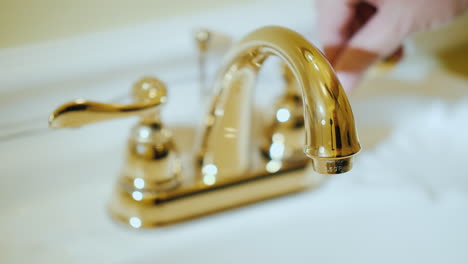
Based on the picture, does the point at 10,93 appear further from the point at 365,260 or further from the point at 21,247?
the point at 365,260

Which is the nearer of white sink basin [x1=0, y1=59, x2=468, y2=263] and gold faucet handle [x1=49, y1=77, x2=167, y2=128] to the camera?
gold faucet handle [x1=49, y1=77, x2=167, y2=128]

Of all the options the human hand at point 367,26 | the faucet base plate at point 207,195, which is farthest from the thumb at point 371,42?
the faucet base plate at point 207,195

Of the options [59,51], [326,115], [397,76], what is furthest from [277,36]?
[397,76]

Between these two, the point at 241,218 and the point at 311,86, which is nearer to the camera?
the point at 311,86

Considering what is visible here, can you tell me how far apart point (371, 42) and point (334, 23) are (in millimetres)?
30

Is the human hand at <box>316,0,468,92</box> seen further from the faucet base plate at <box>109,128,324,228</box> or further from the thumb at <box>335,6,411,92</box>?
the faucet base plate at <box>109,128,324,228</box>

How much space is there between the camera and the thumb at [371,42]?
1.06 ft

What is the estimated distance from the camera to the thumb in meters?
0.32

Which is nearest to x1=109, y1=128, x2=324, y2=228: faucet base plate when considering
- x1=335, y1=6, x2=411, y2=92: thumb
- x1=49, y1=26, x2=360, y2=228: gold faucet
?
x1=49, y1=26, x2=360, y2=228: gold faucet

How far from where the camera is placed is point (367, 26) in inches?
12.8

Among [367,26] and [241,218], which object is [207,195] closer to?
[241,218]

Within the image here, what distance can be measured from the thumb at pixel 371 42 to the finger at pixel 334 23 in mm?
14

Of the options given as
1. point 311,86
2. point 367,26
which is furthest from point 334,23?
point 311,86

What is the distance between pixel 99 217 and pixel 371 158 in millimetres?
248
